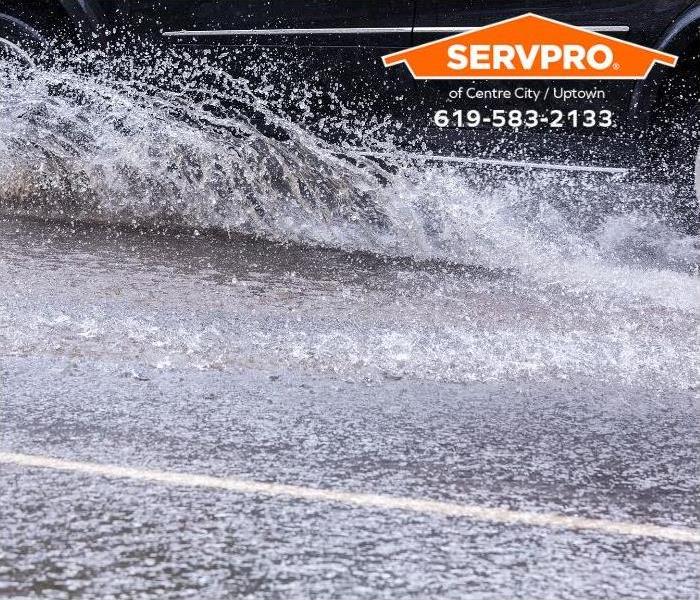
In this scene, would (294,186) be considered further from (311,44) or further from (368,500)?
(368,500)

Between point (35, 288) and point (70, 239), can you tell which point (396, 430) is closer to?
point (35, 288)

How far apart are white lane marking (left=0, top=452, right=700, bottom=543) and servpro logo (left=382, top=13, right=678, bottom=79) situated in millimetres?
3299

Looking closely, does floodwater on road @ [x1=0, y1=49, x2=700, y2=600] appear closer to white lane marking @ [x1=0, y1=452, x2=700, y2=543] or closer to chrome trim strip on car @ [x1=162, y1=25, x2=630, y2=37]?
white lane marking @ [x1=0, y1=452, x2=700, y2=543]

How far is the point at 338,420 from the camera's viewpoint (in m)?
4.11

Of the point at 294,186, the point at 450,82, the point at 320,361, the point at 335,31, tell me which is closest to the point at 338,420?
the point at 320,361

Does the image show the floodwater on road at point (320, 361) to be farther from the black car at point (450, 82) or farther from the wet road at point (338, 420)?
the black car at point (450, 82)

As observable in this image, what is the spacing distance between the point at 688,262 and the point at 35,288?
3.46m

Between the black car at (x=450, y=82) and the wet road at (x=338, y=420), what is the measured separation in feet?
2.26

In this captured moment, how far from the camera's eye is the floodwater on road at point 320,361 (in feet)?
9.98

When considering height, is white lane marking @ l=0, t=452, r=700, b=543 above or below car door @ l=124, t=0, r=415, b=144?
below

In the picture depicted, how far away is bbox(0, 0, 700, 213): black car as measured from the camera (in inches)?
237

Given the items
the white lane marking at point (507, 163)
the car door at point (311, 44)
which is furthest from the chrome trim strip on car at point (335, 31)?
the white lane marking at point (507, 163)

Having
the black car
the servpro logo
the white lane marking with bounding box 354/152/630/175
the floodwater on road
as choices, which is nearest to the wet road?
the floodwater on road

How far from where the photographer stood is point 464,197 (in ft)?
21.4
